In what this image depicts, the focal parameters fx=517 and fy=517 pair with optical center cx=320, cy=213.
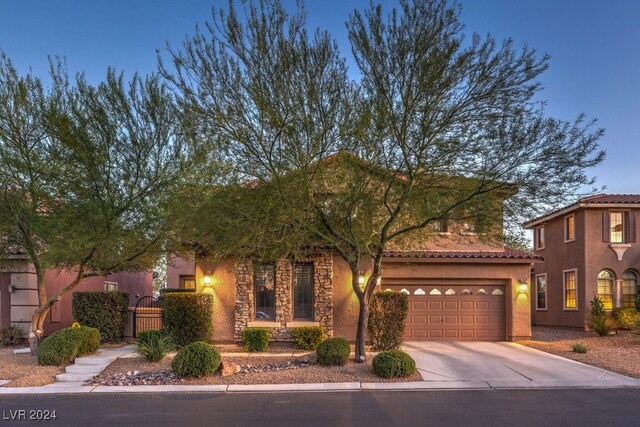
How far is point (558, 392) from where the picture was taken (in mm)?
10859

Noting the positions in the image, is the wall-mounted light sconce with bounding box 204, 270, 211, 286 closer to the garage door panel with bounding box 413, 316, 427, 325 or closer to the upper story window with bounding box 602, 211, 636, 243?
the garage door panel with bounding box 413, 316, 427, 325

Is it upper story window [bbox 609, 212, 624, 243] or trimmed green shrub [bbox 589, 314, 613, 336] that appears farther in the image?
upper story window [bbox 609, 212, 624, 243]

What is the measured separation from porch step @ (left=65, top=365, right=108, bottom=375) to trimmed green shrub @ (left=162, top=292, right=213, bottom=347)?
260 centimetres

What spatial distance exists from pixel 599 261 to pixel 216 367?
58.1 ft

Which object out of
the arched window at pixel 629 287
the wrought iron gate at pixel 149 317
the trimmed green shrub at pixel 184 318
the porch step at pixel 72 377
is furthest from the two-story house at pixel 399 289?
the arched window at pixel 629 287

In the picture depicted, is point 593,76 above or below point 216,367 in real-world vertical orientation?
above

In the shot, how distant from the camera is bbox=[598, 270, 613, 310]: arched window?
72.9 ft

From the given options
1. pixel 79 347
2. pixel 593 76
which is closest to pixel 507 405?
pixel 79 347

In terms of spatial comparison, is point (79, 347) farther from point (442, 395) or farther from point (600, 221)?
point (600, 221)

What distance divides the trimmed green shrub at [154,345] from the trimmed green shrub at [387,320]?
595 cm

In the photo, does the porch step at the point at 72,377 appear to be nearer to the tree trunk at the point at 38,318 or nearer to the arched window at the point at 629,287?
the tree trunk at the point at 38,318

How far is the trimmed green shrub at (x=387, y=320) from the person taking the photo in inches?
612

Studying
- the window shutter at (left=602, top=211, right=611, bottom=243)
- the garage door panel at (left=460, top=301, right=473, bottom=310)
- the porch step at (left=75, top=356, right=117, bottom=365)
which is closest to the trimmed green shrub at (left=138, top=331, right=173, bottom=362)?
the porch step at (left=75, top=356, right=117, bottom=365)

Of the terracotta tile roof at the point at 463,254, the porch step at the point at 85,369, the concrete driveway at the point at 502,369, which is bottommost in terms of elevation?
the concrete driveway at the point at 502,369
